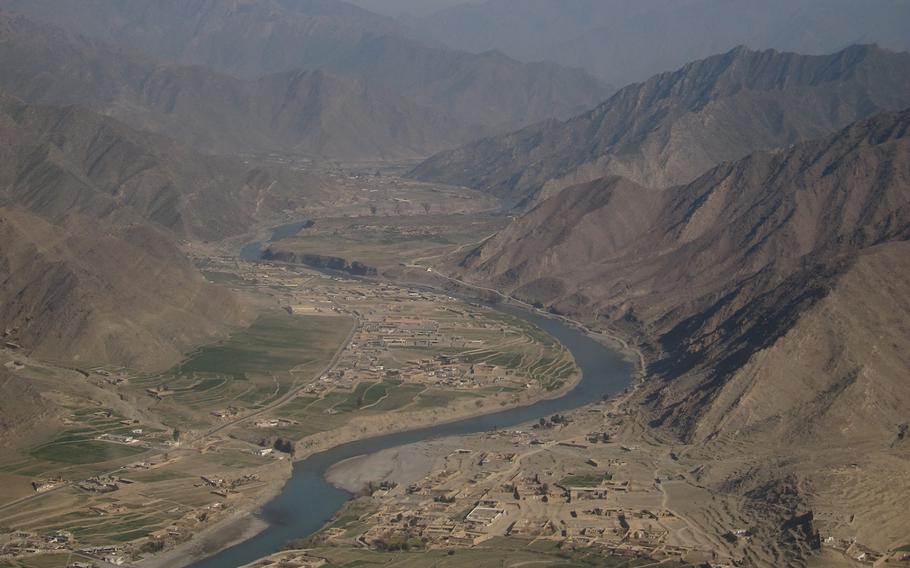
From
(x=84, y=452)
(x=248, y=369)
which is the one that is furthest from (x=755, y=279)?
(x=84, y=452)

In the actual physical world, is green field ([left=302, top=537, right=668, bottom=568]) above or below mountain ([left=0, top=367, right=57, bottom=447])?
below

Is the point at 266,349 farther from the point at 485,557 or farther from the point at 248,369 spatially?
the point at 485,557

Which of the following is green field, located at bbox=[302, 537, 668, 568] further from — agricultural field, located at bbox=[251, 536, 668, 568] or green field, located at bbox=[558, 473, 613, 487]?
green field, located at bbox=[558, 473, 613, 487]

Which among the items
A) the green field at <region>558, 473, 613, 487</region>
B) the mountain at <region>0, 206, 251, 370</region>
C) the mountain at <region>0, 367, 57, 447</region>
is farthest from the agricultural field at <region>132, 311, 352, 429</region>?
the green field at <region>558, 473, 613, 487</region>

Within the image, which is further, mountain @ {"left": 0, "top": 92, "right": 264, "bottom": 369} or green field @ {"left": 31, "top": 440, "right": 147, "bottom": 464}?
mountain @ {"left": 0, "top": 92, "right": 264, "bottom": 369}

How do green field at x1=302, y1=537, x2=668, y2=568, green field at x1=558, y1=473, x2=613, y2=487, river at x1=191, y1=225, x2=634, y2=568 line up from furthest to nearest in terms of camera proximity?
green field at x1=558, y1=473, x2=613, y2=487
river at x1=191, y1=225, x2=634, y2=568
green field at x1=302, y1=537, x2=668, y2=568

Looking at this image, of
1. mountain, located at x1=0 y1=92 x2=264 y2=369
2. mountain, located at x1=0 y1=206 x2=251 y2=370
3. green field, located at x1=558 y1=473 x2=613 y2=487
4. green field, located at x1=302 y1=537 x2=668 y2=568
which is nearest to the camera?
green field, located at x1=302 y1=537 x2=668 y2=568

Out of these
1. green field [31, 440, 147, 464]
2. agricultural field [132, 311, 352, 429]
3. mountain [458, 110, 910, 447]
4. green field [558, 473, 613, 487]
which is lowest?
green field [31, 440, 147, 464]

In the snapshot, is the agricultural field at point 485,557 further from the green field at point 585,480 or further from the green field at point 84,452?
the green field at point 84,452
